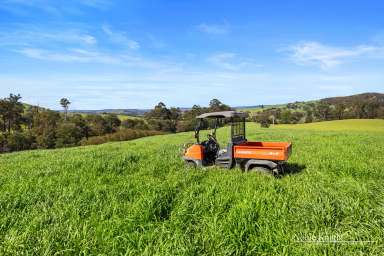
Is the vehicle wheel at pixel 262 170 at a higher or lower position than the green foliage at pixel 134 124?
higher

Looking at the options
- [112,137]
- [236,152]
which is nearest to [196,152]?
[236,152]

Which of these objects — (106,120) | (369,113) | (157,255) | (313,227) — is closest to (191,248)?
(157,255)

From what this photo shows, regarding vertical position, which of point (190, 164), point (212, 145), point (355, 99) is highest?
point (355, 99)

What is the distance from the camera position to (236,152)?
1069 cm

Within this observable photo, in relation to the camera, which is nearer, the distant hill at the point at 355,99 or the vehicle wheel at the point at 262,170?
the vehicle wheel at the point at 262,170

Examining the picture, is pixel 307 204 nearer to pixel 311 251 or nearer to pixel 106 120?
pixel 311 251

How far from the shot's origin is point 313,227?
5.24m

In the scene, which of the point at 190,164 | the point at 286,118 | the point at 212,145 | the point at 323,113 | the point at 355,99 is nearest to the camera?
the point at 212,145

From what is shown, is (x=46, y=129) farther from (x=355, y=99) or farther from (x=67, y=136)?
(x=355, y=99)

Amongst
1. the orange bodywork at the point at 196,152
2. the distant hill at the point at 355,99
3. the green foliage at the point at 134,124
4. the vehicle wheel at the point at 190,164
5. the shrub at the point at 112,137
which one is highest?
the distant hill at the point at 355,99

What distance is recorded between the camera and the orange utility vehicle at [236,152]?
10.0 metres

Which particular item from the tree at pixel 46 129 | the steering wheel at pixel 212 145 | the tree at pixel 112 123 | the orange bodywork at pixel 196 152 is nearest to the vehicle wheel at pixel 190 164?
the orange bodywork at pixel 196 152

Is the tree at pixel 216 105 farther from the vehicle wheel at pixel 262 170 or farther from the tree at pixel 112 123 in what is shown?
the vehicle wheel at pixel 262 170

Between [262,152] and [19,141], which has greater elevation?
[262,152]
